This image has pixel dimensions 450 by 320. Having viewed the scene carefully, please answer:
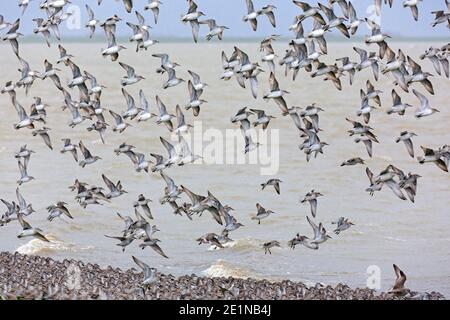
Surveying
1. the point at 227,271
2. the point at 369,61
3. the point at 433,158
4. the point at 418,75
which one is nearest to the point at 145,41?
the point at 369,61

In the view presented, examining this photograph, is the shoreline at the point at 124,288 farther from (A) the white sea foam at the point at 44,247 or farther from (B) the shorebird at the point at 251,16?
(B) the shorebird at the point at 251,16

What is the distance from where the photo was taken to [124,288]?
16281mm

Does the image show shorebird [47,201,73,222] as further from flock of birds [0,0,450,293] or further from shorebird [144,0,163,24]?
shorebird [144,0,163,24]

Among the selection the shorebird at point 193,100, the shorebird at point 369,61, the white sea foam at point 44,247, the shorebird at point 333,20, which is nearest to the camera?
the shorebird at point 193,100

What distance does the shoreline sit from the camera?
1509 centimetres

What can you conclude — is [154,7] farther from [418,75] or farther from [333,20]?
[418,75]

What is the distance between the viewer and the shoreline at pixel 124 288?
49.5ft

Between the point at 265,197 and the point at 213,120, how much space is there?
14.5 m

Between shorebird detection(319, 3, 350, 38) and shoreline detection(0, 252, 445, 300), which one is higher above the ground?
shorebird detection(319, 3, 350, 38)

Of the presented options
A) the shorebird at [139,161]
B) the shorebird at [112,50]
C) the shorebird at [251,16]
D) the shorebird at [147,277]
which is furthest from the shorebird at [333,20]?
the shorebird at [147,277]

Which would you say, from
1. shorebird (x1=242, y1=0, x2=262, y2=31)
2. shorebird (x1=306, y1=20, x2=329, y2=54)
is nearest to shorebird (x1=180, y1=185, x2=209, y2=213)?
shorebird (x1=242, y1=0, x2=262, y2=31)

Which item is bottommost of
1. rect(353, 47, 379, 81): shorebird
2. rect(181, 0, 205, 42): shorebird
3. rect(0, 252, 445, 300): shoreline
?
rect(0, 252, 445, 300): shoreline
